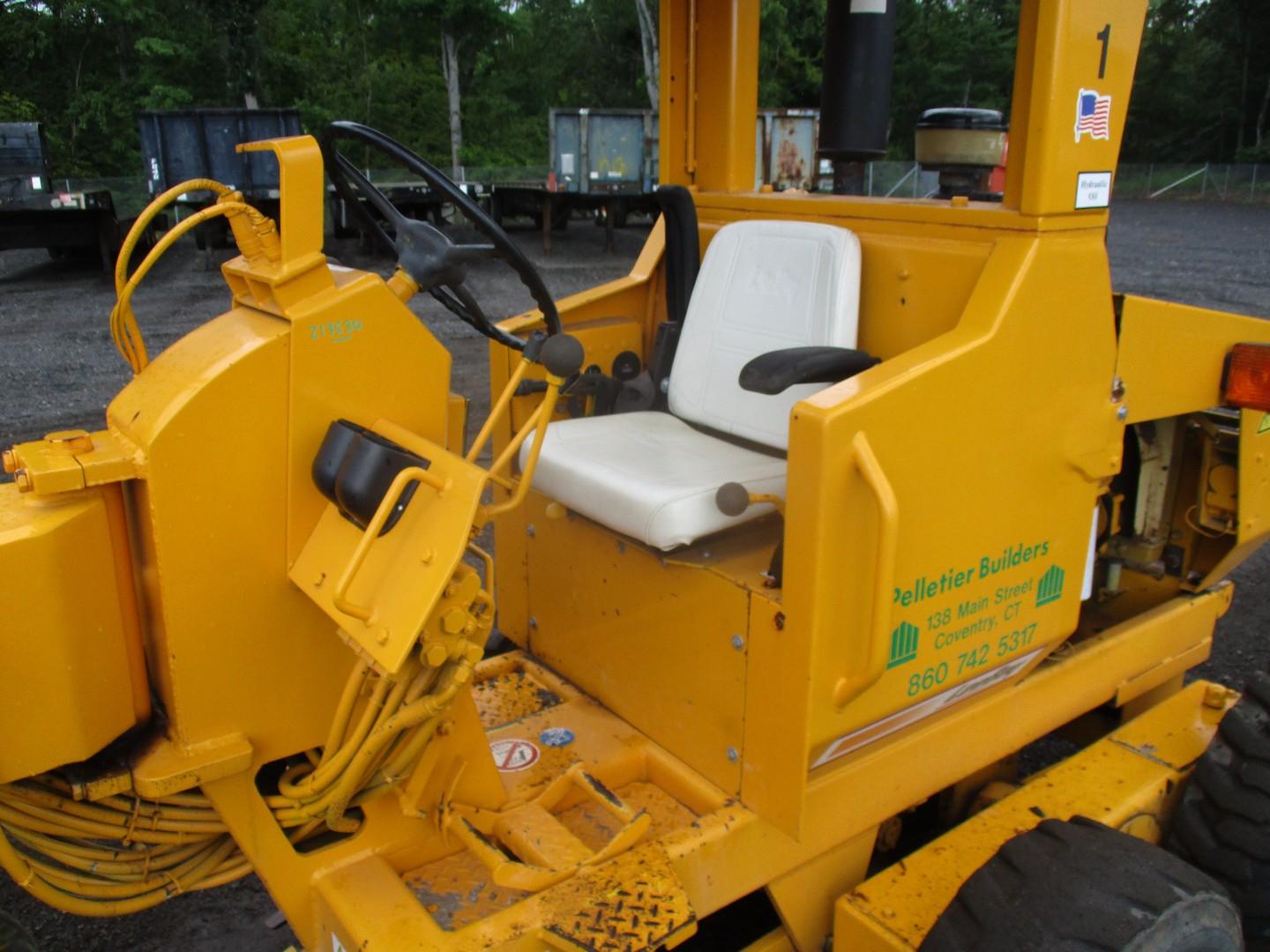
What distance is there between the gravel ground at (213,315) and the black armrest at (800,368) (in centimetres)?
183

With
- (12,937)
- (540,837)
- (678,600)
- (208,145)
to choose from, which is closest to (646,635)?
(678,600)

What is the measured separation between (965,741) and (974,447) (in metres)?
0.71

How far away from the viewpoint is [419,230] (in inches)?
73.2

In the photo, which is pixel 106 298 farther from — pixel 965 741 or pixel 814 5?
pixel 814 5

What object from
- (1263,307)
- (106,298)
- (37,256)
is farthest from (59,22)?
(1263,307)

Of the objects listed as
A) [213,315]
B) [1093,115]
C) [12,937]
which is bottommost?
[213,315]

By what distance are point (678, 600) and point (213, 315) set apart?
375 inches

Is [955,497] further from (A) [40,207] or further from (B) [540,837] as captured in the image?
(A) [40,207]

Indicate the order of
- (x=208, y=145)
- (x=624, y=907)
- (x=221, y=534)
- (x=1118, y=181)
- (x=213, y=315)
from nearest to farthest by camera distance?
1. (x=221, y=534)
2. (x=624, y=907)
3. (x=213, y=315)
4. (x=208, y=145)
5. (x=1118, y=181)

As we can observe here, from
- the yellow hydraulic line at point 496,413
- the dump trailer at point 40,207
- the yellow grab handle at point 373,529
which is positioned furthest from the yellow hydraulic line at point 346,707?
the dump trailer at point 40,207

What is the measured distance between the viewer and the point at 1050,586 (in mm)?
2254

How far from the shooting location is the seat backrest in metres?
2.41

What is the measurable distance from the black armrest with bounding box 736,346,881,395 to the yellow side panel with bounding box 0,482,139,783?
1093 mm

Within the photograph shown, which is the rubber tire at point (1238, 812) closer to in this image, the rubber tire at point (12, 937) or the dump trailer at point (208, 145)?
the rubber tire at point (12, 937)
